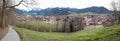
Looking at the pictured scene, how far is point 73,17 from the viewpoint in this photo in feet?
31.5

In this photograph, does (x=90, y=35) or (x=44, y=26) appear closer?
(x=90, y=35)

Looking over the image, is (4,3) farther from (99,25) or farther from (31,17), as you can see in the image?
(99,25)

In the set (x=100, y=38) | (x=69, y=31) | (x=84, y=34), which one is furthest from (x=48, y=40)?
(x=100, y=38)

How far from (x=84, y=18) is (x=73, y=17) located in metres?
0.40

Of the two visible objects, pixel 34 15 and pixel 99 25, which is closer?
pixel 99 25

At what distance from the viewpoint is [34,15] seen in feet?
37.4

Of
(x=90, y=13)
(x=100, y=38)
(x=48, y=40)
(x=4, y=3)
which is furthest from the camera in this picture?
(x=4, y=3)

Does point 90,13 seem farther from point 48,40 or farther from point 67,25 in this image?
point 48,40

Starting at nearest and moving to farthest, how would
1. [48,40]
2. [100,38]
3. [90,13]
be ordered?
[100,38] < [90,13] < [48,40]

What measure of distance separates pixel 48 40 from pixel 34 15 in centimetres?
154

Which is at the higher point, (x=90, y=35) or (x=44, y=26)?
(x=44, y=26)

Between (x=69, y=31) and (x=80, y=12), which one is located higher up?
(x=80, y=12)

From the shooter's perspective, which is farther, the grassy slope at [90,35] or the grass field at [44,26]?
the grass field at [44,26]

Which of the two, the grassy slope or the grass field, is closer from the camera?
the grassy slope
